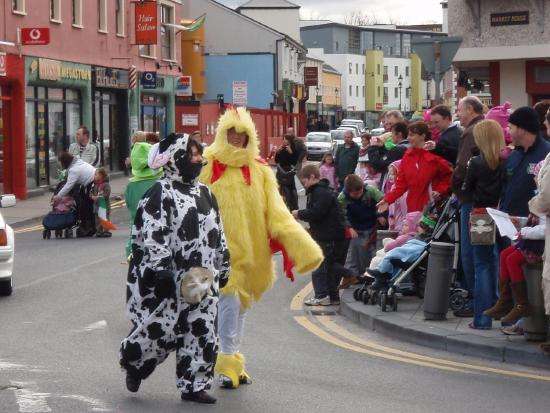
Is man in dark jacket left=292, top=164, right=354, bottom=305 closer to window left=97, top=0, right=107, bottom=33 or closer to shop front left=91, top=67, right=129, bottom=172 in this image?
shop front left=91, top=67, right=129, bottom=172

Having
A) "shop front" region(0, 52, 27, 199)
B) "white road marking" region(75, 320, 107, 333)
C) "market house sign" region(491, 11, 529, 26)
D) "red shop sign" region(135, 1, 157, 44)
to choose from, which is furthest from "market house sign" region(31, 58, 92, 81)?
"white road marking" region(75, 320, 107, 333)

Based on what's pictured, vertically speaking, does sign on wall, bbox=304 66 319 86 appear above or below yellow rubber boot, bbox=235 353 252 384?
above

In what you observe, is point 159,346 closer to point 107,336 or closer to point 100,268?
point 107,336

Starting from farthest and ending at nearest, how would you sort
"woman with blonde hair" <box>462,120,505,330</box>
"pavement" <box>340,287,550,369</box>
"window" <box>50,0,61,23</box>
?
"window" <box>50,0,61,23</box> → "woman with blonde hair" <box>462,120,505,330</box> → "pavement" <box>340,287,550,369</box>

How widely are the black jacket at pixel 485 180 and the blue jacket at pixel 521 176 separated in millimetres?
198

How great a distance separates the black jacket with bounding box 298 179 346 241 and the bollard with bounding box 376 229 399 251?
1368 mm

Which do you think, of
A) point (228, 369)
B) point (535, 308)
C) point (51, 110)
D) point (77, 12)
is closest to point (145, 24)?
point (77, 12)

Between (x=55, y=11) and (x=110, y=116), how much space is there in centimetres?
696

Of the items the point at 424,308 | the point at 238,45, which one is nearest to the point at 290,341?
the point at 424,308

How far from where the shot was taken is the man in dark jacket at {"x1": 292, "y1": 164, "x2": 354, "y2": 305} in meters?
12.2

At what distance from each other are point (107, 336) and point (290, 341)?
159 cm

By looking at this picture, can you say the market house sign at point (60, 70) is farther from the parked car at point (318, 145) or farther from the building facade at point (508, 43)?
the parked car at point (318, 145)

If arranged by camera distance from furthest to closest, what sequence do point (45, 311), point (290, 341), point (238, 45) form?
point (238, 45) < point (45, 311) < point (290, 341)

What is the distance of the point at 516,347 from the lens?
948 cm
